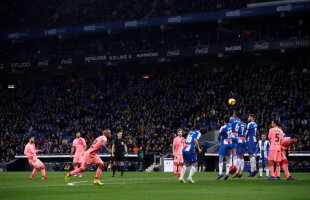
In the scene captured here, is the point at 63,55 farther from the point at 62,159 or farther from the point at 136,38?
the point at 62,159

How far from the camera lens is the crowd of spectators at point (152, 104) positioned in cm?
5444

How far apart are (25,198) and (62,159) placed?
37.0 metres

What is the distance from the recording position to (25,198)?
20984 mm

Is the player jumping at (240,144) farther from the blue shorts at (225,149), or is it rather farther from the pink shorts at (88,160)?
the pink shorts at (88,160)

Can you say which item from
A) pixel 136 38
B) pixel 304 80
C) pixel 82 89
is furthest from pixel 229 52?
pixel 82 89

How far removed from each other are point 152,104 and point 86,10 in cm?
1506

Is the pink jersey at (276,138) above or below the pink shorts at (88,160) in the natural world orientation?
above

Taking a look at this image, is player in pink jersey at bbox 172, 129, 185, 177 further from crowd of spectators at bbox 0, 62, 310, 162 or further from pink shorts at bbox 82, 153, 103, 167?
crowd of spectators at bbox 0, 62, 310, 162

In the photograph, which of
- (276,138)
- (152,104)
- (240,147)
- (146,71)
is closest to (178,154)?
(240,147)

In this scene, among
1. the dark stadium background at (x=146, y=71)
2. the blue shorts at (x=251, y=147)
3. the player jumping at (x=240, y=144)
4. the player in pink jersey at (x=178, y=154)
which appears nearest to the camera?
the player jumping at (x=240, y=144)

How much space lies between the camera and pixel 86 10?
72.5 meters

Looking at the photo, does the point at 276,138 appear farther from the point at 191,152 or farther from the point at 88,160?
the point at 88,160

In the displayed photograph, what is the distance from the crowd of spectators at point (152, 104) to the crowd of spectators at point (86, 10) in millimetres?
5889

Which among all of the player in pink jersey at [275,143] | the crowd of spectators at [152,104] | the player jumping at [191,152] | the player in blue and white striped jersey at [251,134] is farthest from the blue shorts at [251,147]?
the crowd of spectators at [152,104]
